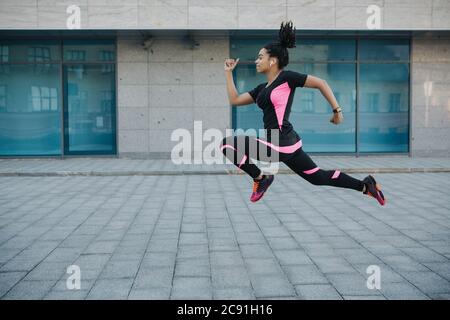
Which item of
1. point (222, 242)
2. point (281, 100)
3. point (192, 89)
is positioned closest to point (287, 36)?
point (281, 100)

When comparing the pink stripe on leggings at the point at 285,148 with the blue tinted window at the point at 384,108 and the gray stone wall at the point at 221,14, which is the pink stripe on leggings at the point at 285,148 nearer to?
the gray stone wall at the point at 221,14

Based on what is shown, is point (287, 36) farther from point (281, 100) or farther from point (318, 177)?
point (318, 177)

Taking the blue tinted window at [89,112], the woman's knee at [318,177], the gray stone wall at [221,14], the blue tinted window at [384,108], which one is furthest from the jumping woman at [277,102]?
the blue tinted window at [384,108]

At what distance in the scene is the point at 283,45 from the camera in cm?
413

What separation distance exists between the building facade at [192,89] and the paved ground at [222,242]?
248 inches

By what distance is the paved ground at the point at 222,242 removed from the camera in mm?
4297

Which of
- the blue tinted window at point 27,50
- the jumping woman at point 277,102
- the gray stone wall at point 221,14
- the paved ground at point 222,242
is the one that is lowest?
the paved ground at point 222,242

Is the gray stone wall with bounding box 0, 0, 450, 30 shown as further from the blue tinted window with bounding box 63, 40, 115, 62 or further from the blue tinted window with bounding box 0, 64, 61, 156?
the blue tinted window with bounding box 0, 64, 61, 156

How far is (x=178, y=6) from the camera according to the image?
14828 mm

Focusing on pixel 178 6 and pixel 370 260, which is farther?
pixel 178 6

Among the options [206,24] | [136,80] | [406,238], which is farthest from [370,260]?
[136,80]

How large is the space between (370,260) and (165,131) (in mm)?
11977
